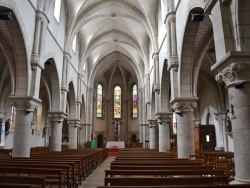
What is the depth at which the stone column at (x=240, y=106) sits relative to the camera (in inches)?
205

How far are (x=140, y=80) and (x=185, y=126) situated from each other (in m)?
22.0

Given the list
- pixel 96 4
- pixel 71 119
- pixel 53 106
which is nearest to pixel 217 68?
pixel 53 106

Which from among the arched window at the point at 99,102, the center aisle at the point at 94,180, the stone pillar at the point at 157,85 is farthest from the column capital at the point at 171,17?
the arched window at the point at 99,102

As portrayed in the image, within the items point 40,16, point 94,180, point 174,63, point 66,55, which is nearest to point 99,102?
point 66,55

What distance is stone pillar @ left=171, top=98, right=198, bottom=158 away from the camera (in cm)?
1170

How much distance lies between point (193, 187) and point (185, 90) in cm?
872

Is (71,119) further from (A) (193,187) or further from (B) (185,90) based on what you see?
(A) (193,187)

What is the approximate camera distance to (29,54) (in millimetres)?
12859

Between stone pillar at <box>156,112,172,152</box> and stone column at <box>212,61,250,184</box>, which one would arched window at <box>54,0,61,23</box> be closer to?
stone pillar at <box>156,112,172,152</box>

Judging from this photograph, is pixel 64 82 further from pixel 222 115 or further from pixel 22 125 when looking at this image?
pixel 222 115

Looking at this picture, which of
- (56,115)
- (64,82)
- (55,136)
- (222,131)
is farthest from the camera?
(222,131)

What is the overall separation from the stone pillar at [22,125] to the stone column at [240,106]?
9941mm

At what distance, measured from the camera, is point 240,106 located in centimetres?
542

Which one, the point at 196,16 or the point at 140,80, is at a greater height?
the point at 140,80
